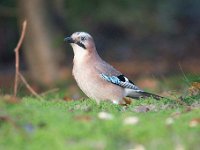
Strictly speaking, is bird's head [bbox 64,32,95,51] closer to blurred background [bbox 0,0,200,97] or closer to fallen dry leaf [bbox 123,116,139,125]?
fallen dry leaf [bbox 123,116,139,125]

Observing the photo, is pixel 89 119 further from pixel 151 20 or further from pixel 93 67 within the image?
pixel 151 20

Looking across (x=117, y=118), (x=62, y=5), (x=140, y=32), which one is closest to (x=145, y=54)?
(x=140, y=32)

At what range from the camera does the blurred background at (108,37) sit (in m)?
18.6

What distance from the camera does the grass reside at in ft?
20.5

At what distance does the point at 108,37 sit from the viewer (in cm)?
2475

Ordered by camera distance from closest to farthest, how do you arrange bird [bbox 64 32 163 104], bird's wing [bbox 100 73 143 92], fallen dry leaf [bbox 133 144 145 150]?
fallen dry leaf [bbox 133 144 145 150] → bird [bbox 64 32 163 104] → bird's wing [bbox 100 73 143 92]

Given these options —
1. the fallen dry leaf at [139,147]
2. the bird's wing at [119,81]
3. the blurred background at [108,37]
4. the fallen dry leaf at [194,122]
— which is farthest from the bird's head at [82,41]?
the blurred background at [108,37]

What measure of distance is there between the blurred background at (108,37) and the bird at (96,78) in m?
4.68

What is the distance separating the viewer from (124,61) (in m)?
23.0

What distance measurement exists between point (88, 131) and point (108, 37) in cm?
1833

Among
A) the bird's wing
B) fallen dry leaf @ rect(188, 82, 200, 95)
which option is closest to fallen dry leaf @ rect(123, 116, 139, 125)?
fallen dry leaf @ rect(188, 82, 200, 95)

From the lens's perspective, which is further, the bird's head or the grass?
the bird's head

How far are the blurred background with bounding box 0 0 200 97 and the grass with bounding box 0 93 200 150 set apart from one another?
25.4 ft

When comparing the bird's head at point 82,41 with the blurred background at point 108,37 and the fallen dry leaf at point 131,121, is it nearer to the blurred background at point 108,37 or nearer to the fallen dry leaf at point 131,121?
the fallen dry leaf at point 131,121
